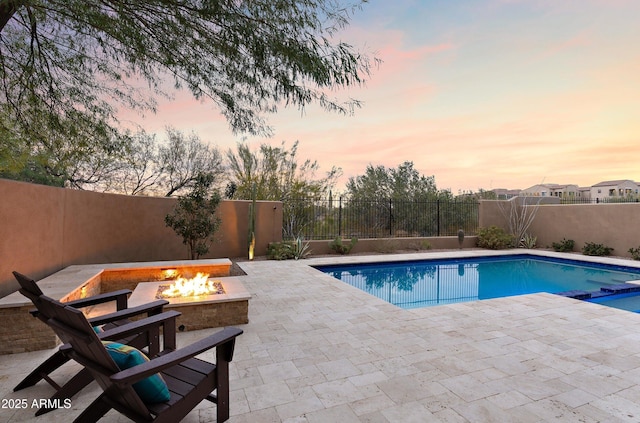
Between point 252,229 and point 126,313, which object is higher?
point 252,229

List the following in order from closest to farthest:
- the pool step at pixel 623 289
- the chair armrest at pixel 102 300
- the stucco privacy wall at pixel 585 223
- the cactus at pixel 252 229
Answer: the chair armrest at pixel 102 300, the pool step at pixel 623 289, the cactus at pixel 252 229, the stucco privacy wall at pixel 585 223

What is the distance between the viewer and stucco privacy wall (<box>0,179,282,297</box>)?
388 centimetres

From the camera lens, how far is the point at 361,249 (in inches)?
435

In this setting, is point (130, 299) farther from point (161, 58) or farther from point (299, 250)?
point (299, 250)

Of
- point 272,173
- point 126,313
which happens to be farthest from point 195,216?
point 272,173

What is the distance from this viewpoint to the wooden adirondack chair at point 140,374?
1.62m

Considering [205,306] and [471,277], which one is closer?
[205,306]

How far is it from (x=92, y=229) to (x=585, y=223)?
1449cm

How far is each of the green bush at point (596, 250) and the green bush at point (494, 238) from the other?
223cm

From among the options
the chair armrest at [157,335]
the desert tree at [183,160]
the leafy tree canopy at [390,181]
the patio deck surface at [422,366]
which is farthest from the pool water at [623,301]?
the desert tree at [183,160]

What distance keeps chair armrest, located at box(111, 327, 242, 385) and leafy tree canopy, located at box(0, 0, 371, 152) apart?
8.64 feet

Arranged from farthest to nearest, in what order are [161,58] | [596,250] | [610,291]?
[596,250] → [610,291] → [161,58]

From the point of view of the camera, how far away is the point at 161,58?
368cm

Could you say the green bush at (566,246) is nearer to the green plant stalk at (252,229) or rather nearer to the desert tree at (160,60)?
the green plant stalk at (252,229)
